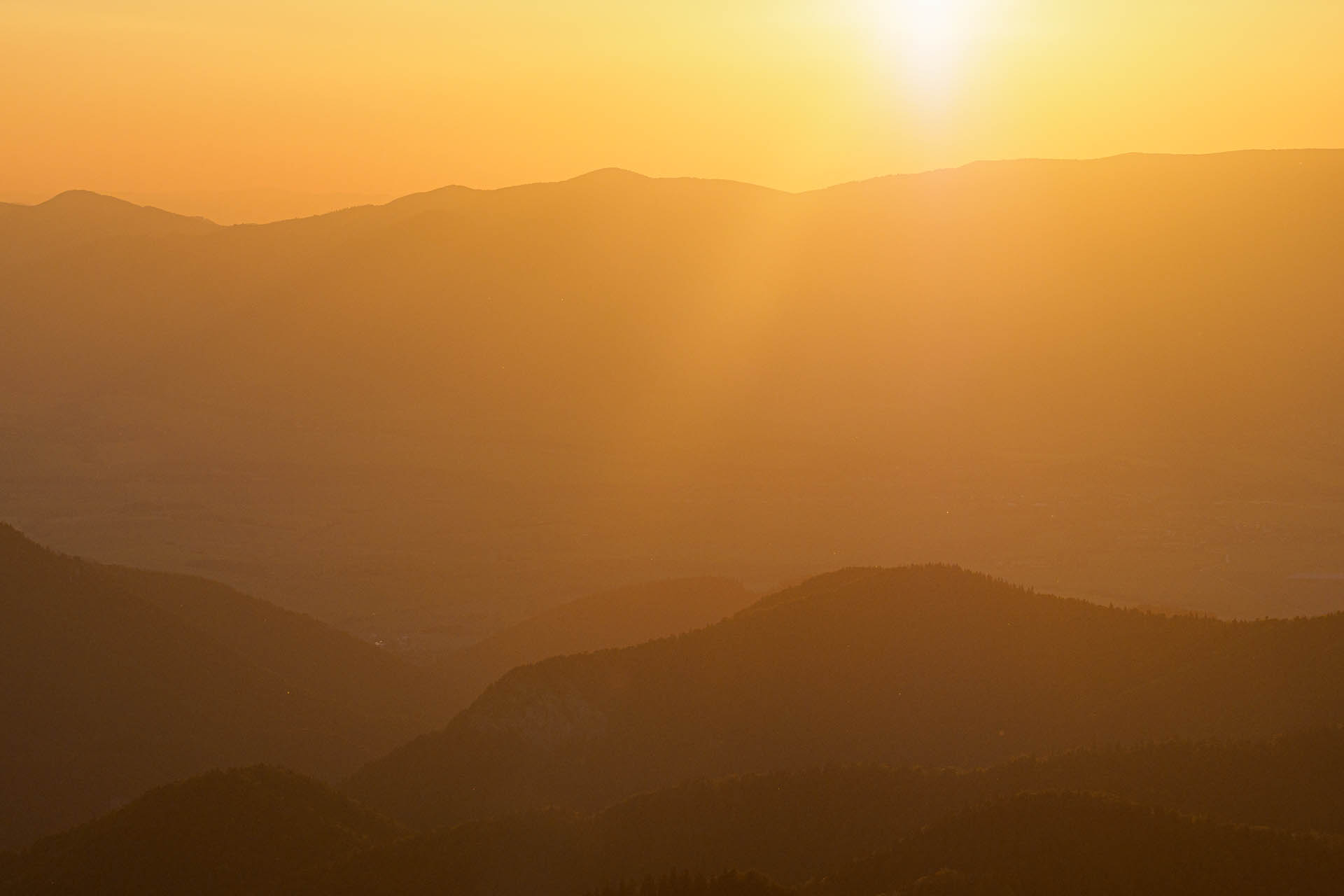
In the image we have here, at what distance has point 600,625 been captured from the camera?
36250 millimetres

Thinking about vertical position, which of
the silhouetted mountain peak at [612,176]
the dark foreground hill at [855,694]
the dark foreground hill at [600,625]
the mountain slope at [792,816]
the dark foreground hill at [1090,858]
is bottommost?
the dark foreground hill at [1090,858]

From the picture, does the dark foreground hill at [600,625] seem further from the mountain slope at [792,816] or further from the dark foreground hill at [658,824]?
the mountain slope at [792,816]

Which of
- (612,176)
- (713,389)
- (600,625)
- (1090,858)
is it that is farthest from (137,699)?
(612,176)

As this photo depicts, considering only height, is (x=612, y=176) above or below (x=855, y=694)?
above

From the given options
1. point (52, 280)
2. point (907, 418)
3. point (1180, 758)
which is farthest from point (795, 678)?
point (52, 280)

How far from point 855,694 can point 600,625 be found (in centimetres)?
1567

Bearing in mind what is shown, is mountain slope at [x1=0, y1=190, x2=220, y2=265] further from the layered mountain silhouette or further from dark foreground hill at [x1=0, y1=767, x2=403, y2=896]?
dark foreground hill at [x1=0, y1=767, x2=403, y2=896]

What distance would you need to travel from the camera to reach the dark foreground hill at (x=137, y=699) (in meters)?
23.5

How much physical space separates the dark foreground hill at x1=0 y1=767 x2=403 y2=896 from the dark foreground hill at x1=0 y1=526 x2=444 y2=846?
626cm

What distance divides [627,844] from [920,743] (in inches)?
232

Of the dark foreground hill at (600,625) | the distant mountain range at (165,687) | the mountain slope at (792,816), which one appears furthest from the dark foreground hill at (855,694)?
the dark foreground hill at (600,625)

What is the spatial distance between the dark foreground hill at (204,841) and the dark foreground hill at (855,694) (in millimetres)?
3381

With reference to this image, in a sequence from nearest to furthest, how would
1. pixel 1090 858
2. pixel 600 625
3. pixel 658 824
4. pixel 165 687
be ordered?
pixel 1090 858 < pixel 658 824 < pixel 165 687 < pixel 600 625

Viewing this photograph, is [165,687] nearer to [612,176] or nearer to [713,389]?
[713,389]
